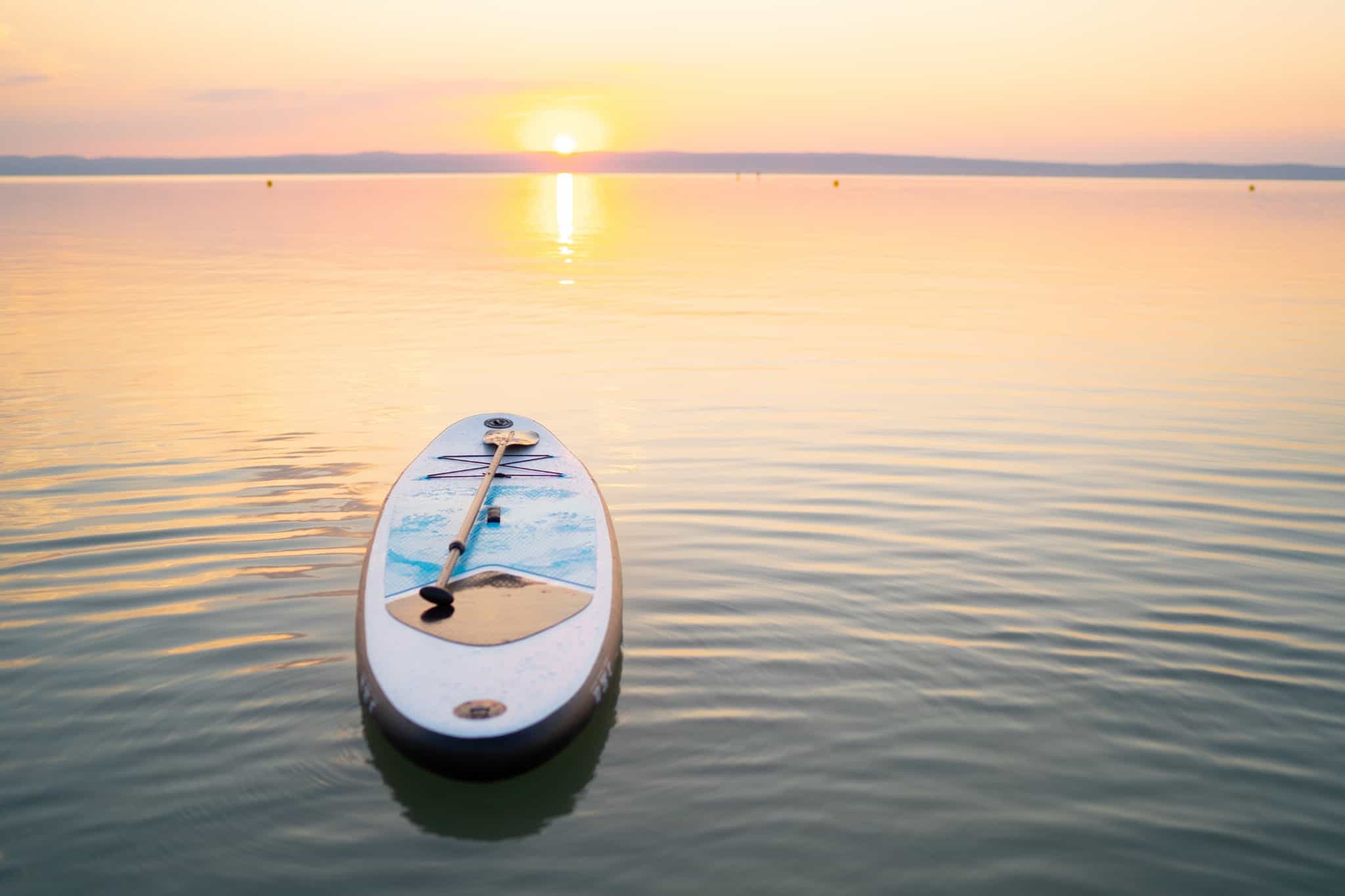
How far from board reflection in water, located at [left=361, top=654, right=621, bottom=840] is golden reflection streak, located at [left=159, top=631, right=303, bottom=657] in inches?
67.0

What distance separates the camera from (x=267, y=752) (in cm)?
658

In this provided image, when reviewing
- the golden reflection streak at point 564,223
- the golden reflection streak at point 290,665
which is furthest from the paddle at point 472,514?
the golden reflection streak at point 564,223

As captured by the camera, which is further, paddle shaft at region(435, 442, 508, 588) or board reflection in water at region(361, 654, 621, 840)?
paddle shaft at region(435, 442, 508, 588)

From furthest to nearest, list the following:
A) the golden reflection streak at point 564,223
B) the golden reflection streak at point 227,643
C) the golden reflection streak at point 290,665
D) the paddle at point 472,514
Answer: the golden reflection streak at point 564,223 → the golden reflection streak at point 227,643 → the golden reflection streak at point 290,665 → the paddle at point 472,514

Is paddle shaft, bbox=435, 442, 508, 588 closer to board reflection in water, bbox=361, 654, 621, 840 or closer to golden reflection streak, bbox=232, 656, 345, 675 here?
golden reflection streak, bbox=232, 656, 345, 675

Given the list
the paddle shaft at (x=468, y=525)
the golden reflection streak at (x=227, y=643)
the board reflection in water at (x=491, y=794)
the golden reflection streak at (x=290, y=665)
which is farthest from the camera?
the golden reflection streak at (x=227, y=643)

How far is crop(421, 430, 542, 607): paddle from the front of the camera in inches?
286

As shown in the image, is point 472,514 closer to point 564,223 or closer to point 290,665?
point 290,665

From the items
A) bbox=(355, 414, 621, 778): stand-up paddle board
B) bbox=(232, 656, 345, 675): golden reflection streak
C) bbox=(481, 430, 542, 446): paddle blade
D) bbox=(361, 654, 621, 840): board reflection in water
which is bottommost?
bbox=(361, 654, 621, 840): board reflection in water

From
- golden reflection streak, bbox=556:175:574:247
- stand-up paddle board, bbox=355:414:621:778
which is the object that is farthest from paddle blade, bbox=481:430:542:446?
golden reflection streak, bbox=556:175:574:247

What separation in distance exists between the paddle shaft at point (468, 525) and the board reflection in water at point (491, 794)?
123 centimetres

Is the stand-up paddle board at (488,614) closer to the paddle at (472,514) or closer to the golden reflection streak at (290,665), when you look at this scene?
the paddle at (472,514)

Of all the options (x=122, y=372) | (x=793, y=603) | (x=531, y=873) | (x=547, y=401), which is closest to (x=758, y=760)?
(x=531, y=873)

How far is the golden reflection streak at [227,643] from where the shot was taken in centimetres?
784
